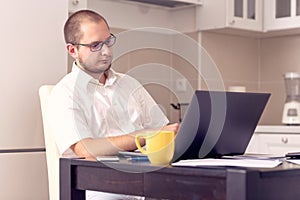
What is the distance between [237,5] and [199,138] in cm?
245

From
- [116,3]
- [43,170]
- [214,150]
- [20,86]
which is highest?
[116,3]

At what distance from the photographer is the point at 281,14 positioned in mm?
4215

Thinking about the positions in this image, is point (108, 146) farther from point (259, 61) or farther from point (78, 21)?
point (259, 61)

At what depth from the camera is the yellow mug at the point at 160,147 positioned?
1.77 meters

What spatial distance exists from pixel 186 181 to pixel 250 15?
278 centimetres

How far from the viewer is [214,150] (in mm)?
1984

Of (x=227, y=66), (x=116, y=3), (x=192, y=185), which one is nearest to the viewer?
(x=192, y=185)

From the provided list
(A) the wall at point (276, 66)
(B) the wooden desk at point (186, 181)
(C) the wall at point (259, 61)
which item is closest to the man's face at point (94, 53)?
(B) the wooden desk at point (186, 181)

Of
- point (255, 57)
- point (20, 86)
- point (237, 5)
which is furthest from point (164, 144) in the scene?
point (255, 57)

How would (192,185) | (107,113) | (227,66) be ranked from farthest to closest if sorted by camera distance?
(227,66) → (107,113) → (192,185)

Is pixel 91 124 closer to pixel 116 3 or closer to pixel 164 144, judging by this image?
pixel 164 144

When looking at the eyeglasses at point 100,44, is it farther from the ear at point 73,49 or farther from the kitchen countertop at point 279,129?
the kitchen countertop at point 279,129

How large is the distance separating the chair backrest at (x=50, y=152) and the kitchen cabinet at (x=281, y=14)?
2019 mm

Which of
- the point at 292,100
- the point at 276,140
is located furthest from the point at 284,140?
the point at 292,100
